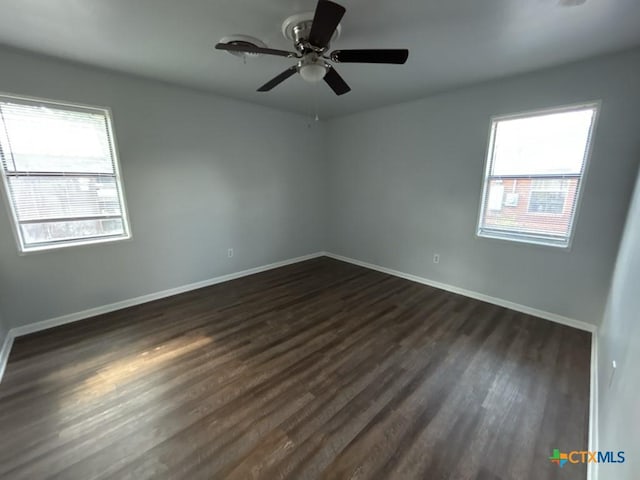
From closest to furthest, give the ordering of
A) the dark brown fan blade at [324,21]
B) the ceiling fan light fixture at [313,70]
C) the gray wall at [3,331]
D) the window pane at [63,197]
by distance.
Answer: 1. the dark brown fan blade at [324,21]
2. the ceiling fan light fixture at [313,70]
3. the gray wall at [3,331]
4. the window pane at [63,197]

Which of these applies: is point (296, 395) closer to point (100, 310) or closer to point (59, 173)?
point (100, 310)

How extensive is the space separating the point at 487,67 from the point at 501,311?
2694mm

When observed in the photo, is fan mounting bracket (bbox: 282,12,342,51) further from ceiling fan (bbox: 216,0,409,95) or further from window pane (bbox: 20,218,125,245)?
window pane (bbox: 20,218,125,245)

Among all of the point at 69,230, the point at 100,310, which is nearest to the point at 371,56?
the point at 69,230

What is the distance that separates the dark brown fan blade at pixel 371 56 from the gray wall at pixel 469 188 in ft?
6.56

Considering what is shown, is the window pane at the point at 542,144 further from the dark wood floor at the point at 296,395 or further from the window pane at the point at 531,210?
the dark wood floor at the point at 296,395

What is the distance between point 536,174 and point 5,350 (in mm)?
5499

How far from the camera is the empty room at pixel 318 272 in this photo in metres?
1.52

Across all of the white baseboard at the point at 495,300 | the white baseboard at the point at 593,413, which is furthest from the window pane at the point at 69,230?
the white baseboard at the point at 593,413

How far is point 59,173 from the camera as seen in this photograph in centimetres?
261

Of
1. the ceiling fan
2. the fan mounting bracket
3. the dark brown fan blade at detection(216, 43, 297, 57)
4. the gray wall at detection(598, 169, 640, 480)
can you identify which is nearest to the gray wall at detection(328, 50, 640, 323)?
the gray wall at detection(598, 169, 640, 480)

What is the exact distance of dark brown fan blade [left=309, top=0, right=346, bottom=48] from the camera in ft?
4.24

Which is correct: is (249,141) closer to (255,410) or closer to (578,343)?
(255,410)

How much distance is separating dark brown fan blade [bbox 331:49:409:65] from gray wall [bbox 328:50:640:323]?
2.00 m
